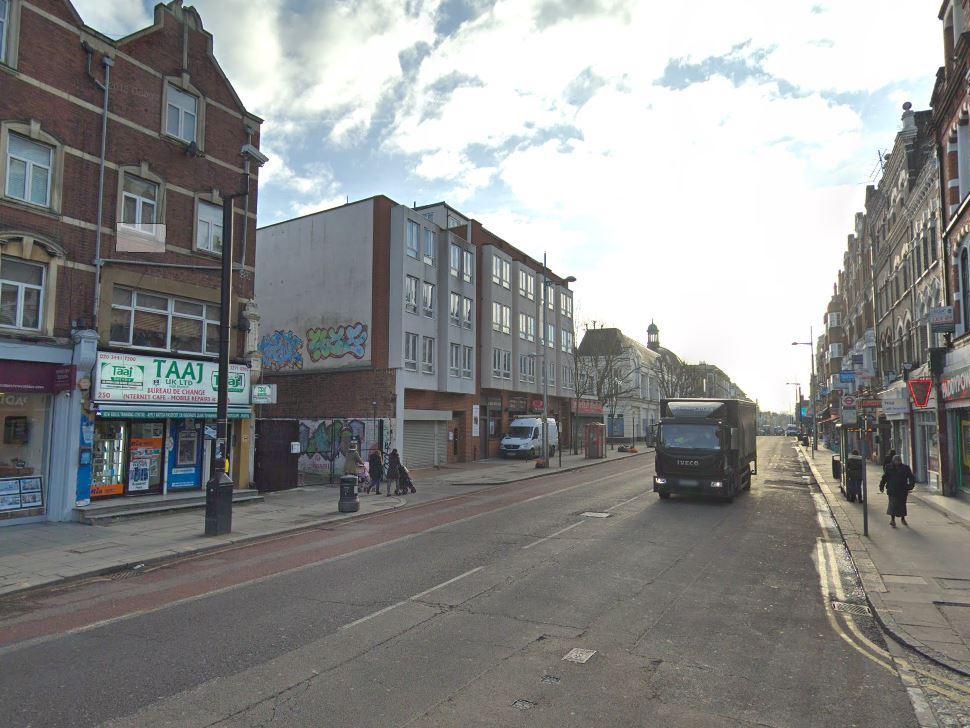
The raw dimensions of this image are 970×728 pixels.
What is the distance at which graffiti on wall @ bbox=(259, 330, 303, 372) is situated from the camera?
107 feet

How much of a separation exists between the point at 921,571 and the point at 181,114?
21.5 m

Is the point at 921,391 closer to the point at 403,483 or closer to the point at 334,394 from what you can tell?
the point at 403,483

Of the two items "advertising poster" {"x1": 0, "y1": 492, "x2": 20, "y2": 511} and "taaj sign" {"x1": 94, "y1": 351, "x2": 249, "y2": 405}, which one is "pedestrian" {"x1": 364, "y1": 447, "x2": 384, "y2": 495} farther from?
"advertising poster" {"x1": 0, "y1": 492, "x2": 20, "y2": 511}

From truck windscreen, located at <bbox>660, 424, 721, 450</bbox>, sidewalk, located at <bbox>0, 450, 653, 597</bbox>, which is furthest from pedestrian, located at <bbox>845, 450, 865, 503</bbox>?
sidewalk, located at <bbox>0, 450, 653, 597</bbox>

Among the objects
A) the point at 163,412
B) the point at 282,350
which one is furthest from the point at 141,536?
the point at 282,350

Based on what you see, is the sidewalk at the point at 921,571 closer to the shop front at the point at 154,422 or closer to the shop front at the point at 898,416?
the shop front at the point at 898,416

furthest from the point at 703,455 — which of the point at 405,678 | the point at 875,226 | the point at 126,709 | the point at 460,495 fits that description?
the point at 875,226

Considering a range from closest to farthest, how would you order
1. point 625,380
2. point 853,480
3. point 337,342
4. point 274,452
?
point 853,480 → point 274,452 → point 337,342 → point 625,380

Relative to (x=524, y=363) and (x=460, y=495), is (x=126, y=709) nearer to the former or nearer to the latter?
(x=460, y=495)

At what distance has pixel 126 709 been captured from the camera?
5.16m

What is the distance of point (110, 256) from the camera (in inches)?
651

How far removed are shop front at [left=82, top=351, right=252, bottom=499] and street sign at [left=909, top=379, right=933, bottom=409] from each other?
2229 centimetres

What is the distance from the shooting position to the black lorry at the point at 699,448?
59.4 ft

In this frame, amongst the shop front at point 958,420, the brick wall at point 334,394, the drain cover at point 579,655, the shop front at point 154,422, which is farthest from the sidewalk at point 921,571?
the brick wall at point 334,394
